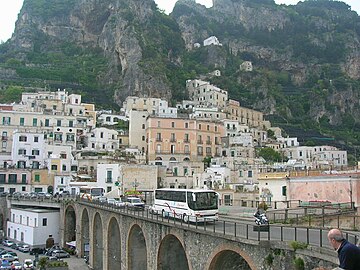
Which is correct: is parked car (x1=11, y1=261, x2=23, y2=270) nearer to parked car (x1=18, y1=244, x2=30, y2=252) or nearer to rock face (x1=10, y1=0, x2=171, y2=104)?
parked car (x1=18, y1=244, x2=30, y2=252)

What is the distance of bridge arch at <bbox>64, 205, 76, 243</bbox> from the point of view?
2048 inches

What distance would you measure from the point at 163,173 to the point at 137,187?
550 cm

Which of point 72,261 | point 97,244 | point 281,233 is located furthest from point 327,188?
point 72,261

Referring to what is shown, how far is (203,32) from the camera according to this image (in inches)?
6289

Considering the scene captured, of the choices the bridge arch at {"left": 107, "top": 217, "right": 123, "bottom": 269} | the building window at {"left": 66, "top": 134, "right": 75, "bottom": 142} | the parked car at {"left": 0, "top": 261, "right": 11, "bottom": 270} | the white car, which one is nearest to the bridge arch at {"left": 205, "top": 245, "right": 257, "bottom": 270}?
the bridge arch at {"left": 107, "top": 217, "right": 123, "bottom": 269}

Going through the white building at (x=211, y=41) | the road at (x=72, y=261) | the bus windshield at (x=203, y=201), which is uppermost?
the white building at (x=211, y=41)

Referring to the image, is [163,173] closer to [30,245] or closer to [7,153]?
[30,245]

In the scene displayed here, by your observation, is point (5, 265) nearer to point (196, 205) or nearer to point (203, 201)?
point (196, 205)

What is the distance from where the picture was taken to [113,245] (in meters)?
37.4

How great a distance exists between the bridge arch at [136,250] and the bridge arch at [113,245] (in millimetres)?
4851

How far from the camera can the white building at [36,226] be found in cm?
5206

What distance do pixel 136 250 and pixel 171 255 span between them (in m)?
6.47

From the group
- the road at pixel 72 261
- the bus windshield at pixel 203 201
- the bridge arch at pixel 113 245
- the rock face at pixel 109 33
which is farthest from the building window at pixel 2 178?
the rock face at pixel 109 33

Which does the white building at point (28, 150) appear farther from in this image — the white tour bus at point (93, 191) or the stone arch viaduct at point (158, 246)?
the stone arch viaduct at point (158, 246)
